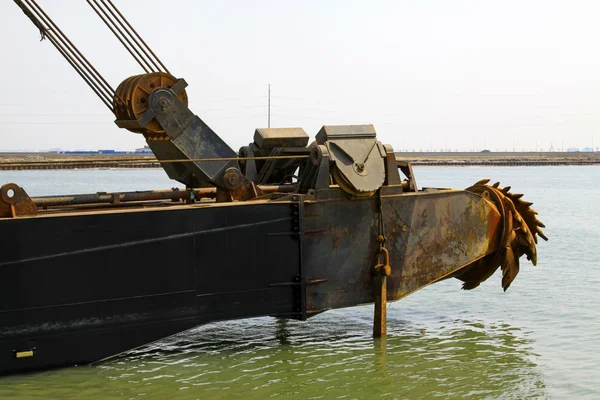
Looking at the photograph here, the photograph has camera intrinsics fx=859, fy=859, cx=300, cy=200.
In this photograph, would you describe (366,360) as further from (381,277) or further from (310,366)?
(381,277)

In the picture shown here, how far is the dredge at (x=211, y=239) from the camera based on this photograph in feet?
31.2

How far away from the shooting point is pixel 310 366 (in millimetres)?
11227

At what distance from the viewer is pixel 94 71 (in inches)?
444

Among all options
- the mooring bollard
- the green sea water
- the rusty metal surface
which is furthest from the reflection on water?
the rusty metal surface

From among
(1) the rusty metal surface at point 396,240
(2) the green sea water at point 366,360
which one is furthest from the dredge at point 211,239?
(2) the green sea water at point 366,360

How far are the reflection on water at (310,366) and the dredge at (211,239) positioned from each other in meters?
0.44

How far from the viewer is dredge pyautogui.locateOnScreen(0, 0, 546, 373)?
9508 millimetres

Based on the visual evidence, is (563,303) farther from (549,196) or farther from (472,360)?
(549,196)

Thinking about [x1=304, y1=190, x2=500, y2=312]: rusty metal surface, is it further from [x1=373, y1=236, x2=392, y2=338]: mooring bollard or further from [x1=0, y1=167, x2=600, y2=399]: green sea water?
[x1=0, y1=167, x2=600, y2=399]: green sea water

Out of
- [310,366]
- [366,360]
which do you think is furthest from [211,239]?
[366,360]

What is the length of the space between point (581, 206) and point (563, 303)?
3496 centimetres

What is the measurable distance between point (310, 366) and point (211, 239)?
223cm

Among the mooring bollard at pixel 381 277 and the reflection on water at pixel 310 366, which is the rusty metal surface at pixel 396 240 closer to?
the mooring bollard at pixel 381 277

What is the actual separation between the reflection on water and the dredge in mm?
438
